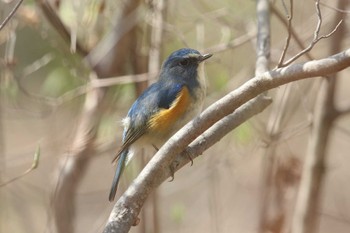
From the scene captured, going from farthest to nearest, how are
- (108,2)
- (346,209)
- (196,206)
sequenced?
(196,206), (346,209), (108,2)

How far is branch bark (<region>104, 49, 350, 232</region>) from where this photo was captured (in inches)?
111

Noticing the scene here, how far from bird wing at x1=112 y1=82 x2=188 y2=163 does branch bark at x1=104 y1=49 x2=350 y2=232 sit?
38.5 inches

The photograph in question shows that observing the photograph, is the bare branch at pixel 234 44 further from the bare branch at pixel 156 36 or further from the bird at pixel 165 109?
the bird at pixel 165 109

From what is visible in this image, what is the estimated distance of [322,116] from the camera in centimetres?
475

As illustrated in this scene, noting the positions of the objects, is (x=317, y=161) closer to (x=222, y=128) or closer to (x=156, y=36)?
(x=156, y=36)

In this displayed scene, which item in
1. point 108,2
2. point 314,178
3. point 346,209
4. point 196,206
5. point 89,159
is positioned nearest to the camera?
point 314,178

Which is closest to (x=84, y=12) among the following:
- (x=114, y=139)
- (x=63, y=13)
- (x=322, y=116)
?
(x=63, y=13)

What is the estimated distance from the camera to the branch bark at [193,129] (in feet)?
9.21

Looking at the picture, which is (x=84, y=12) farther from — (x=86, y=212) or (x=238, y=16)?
(x=86, y=212)

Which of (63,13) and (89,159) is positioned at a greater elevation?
(63,13)

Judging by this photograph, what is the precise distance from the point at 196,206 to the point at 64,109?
8.24ft

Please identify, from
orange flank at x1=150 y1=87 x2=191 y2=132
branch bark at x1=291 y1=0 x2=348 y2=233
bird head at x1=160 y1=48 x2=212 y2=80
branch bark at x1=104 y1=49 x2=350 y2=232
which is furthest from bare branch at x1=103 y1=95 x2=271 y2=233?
branch bark at x1=291 y1=0 x2=348 y2=233

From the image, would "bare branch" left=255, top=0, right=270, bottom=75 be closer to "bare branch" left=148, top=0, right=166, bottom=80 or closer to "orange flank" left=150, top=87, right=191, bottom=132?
"orange flank" left=150, top=87, right=191, bottom=132

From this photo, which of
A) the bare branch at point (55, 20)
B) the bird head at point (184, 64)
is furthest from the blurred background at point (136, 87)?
the bird head at point (184, 64)
